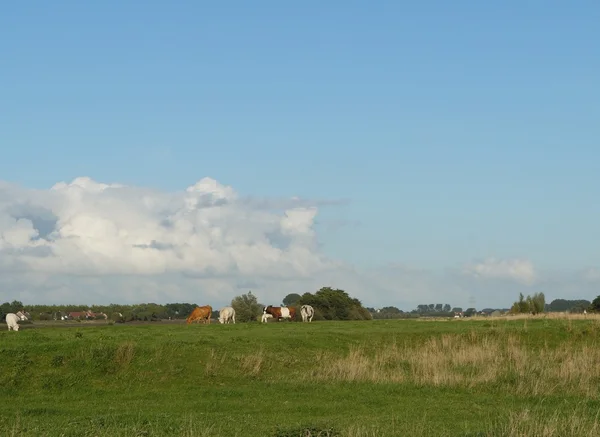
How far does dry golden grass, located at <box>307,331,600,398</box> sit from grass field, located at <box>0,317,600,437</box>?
3.3 inches

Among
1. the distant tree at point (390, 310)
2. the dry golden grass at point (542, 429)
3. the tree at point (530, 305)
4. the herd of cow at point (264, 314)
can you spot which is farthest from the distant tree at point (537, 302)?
the distant tree at point (390, 310)

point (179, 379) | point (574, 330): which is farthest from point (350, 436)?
point (574, 330)

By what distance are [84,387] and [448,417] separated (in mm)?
14674

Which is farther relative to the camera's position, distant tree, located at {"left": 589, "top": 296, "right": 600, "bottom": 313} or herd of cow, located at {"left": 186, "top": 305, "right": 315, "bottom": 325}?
distant tree, located at {"left": 589, "top": 296, "right": 600, "bottom": 313}

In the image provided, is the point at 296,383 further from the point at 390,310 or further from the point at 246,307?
the point at 390,310

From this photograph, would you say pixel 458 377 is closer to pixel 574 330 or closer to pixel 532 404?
pixel 532 404

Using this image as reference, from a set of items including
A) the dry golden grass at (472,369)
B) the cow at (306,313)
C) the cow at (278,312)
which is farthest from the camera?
the cow at (278,312)

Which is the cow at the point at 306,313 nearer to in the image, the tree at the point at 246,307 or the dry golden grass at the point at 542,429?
the tree at the point at 246,307

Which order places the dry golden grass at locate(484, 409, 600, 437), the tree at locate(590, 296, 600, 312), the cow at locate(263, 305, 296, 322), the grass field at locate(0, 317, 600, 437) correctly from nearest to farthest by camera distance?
the dry golden grass at locate(484, 409, 600, 437) → the grass field at locate(0, 317, 600, 437) → the cow at locate(263, 305, 296, 322) → the tree at locate(590, 296, 600, 312)

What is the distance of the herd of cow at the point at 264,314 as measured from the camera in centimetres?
5991

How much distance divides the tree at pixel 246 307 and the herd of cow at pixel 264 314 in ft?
11.7

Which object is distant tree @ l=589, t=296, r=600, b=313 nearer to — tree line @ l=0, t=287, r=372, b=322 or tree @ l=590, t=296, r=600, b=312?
tree @ l=590, t=296, r=600, b=312

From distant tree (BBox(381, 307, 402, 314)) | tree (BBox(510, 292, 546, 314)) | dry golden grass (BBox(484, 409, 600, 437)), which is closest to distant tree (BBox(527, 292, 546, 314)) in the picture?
tree (BBox(510, 292, 546, 314))

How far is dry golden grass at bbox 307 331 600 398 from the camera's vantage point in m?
27.7
